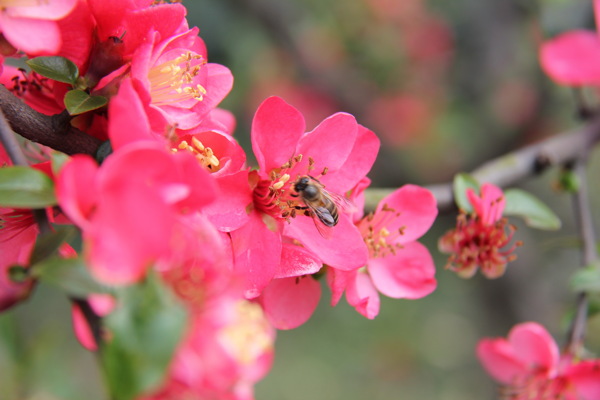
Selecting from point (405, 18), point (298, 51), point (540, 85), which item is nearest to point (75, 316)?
point (298, 51)

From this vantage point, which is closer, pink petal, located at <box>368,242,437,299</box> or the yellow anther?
the yellow anther

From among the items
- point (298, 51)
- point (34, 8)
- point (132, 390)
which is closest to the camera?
point (132, 390)

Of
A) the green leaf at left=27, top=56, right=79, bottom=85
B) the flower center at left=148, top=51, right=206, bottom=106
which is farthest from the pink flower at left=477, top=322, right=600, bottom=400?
the green leaf at left=27, top=56, right=79, bottom=85

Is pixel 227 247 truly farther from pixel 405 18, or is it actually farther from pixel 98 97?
pixel 405 18

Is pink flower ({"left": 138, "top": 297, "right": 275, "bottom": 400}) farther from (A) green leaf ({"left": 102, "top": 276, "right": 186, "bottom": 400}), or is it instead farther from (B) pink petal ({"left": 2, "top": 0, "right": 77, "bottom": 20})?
(B) pink petal ({"left": 2, "top": 0, "right": 77, "bottom": 20})

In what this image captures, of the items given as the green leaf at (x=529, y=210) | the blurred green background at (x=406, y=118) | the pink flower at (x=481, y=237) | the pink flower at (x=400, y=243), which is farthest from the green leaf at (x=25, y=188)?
the blurred green background at (x=406, y=118)

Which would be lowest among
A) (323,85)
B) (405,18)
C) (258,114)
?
(323,85)
